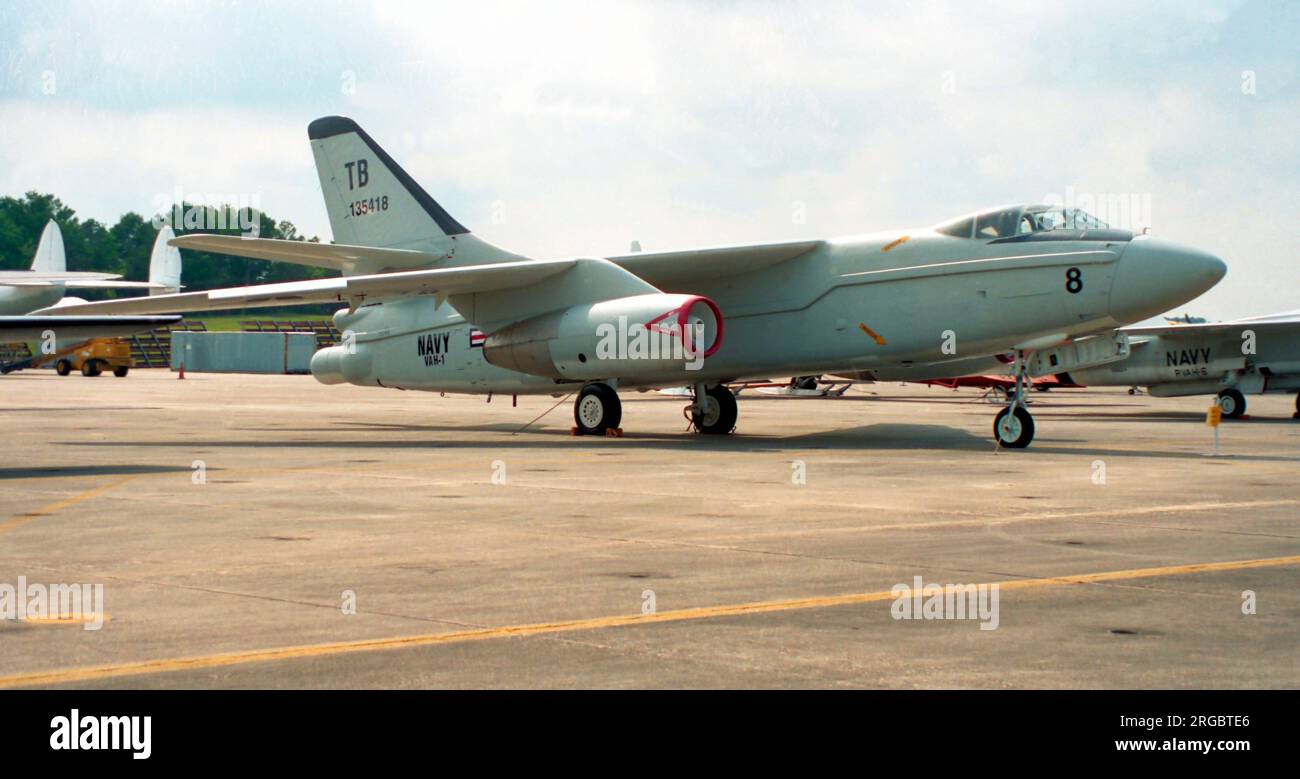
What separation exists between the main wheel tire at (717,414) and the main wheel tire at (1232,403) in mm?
16132

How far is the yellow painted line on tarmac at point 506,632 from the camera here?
5.38m

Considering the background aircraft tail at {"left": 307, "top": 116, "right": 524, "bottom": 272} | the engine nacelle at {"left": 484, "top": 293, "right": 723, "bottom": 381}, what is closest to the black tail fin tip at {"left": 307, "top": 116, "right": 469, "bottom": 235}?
the background aircraft tail at {"left": 307, "top": 116, "right": 524, "bottom": 272}

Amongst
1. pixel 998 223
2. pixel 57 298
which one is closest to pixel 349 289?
pixel 998 223

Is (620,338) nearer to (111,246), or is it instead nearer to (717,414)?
(717,414)

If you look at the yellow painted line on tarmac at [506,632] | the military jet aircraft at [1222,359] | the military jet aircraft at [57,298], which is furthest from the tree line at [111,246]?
the yellow painted line on tarmac at [506,632]

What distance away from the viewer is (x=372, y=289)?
69.7 feet

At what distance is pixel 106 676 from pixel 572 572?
3.34 m

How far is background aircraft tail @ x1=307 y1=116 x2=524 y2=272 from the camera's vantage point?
2473cm

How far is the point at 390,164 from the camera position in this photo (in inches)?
1005

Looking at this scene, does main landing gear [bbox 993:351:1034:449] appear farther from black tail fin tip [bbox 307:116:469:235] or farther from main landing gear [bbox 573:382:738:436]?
black tail fin tip [bbox 307:116:469:235]

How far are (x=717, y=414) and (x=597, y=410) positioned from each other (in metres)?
2.68

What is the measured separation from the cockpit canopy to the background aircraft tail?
8680 mm

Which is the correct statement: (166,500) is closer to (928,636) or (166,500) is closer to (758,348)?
A: (928,636)
